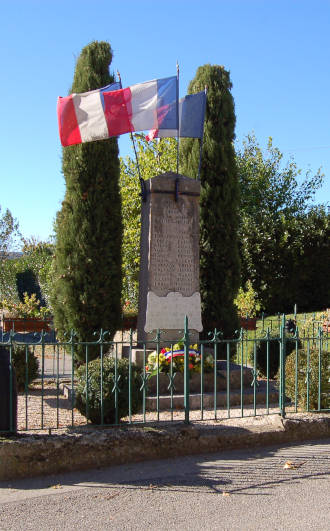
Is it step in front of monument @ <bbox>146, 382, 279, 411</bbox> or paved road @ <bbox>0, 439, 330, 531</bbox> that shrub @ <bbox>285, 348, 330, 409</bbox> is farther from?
paved road @ <bbox>0, 439, 330, 531</bbox>

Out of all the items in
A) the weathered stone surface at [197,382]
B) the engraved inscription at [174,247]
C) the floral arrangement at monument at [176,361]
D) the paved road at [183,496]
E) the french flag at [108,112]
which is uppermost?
the french flag at [108,112]

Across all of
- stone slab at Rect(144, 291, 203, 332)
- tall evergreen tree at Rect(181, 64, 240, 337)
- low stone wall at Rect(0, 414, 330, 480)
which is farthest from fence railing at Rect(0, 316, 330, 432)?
tall evergreen tree at Rect(181, 64, 240, 337)

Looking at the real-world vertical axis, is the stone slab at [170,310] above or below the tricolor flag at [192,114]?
below

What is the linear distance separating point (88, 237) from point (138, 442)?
4614 mm

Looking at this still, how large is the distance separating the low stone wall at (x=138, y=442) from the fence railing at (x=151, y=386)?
0.20 metres

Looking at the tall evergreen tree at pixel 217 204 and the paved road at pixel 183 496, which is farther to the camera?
the tall evergreen tree at pixel 217 204

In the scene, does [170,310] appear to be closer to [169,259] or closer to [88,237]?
[169,259]

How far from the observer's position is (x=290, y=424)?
5.38 m

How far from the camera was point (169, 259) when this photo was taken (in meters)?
7.96

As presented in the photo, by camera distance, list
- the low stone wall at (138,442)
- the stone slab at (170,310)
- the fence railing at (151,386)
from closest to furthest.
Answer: the low stone wall at (138,442) → the fence railing at (151,386) → the stone slab at (170,310)

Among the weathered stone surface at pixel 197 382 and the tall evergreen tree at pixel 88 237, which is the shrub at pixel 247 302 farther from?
the weathered stone surface at pixel 197 382

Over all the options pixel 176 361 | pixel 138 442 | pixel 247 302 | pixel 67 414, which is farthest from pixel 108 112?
pixel 247 302

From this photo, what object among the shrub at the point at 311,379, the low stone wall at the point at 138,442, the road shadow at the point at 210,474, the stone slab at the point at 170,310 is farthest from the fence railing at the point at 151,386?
the road shadow at the point at 210,474

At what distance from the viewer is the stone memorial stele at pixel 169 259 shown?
785 centimetres
